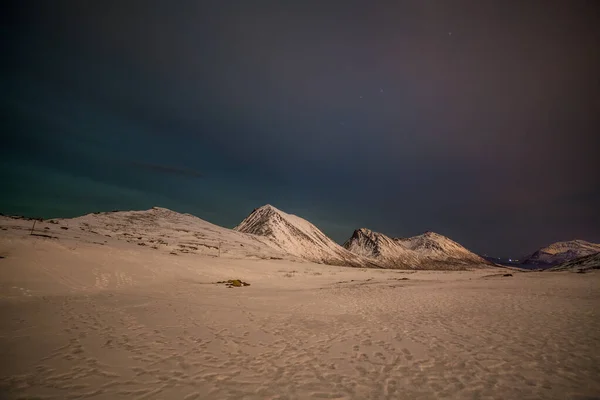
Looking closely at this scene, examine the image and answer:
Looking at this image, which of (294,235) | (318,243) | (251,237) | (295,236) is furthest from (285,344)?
(318,243)

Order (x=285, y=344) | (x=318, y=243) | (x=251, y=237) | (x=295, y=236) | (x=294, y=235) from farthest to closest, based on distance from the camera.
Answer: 1. (x=318, y=243)
2. (x=294, y=235)
3. (x=295, y=236)
4. (x=251, y=237)
5. (x=285, y=344)

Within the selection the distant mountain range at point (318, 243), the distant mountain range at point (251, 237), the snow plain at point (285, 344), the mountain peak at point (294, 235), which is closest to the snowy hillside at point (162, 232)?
the distant mountain range at point (251, 237)

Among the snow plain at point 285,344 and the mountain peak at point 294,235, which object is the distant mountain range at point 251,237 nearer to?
the mountain peak at point 294,235

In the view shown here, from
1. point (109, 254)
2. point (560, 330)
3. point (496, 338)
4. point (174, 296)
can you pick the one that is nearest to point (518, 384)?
point (496, 338)

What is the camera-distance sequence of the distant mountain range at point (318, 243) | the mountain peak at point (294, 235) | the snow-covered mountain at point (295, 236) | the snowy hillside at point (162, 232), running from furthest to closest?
the distant mountain range at point (318, 243)
the mountain peak at point (294, 235)
the snow-covered mountain at point (295, 236)
the snowy hillside at point (162, 232)

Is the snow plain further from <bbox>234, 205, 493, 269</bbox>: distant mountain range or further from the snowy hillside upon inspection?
<bbox>234, 205, 493, 269</bbox>: distant mountain range

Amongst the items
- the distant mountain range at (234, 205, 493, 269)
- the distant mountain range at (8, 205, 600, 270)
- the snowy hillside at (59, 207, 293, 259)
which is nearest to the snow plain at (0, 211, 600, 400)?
the distant mountain range at (8, 205, 600, 270)

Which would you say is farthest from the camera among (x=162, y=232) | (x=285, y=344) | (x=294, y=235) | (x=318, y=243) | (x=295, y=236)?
(x=318, y=243)

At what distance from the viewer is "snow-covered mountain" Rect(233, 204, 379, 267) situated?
3873 inches

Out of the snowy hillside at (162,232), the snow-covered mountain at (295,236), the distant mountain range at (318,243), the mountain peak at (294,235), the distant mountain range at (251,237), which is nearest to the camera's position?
the snowy hillside at (162,232)

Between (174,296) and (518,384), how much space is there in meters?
19.2

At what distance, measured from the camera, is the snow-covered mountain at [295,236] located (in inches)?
3873

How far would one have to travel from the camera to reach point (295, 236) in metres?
107

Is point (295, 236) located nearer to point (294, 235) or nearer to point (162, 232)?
point (294, 235)
